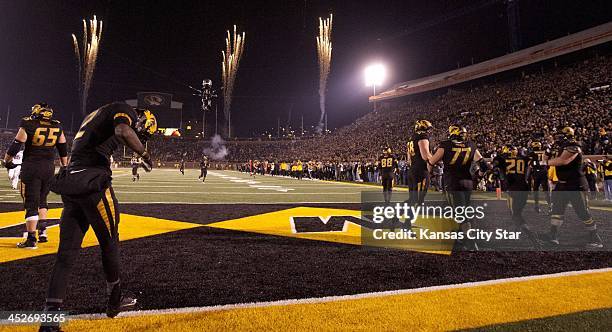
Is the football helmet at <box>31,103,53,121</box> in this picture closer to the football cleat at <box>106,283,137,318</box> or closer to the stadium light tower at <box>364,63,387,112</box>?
the football cleat at <box>106,283,137,318</box>

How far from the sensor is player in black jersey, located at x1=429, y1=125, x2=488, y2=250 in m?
5.40

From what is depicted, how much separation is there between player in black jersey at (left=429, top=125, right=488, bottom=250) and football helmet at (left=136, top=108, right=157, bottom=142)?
4.20 meters

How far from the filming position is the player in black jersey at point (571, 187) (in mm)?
5477

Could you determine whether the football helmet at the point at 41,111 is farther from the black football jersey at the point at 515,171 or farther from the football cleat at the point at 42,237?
the black football jersey at the point at 515,171

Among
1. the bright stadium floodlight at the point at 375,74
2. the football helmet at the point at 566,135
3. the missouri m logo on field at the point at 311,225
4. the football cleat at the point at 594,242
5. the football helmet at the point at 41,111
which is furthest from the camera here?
the bright stadium floodlight at the point at 375,74

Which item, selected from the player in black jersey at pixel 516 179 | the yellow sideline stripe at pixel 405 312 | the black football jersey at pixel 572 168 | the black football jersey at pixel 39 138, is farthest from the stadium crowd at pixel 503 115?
the black football jersey at pixel 39 138

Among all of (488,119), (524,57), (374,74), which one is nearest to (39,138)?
(488,119)

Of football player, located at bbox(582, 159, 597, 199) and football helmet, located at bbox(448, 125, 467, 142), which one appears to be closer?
football helmet, located at bbox(448, 125, 467, 142)

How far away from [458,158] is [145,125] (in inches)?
176

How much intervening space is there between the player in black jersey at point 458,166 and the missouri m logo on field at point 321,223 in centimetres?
214

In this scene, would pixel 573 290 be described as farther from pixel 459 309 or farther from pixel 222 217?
pixel 222 217

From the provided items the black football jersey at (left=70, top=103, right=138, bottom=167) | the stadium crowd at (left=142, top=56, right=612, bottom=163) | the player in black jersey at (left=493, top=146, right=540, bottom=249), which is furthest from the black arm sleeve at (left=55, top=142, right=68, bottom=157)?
the stadium crowd at (left=142, top=56, right=612, bottom=163)

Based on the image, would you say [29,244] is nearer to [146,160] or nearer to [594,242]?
[146,160]

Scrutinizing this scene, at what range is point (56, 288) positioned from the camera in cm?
257
